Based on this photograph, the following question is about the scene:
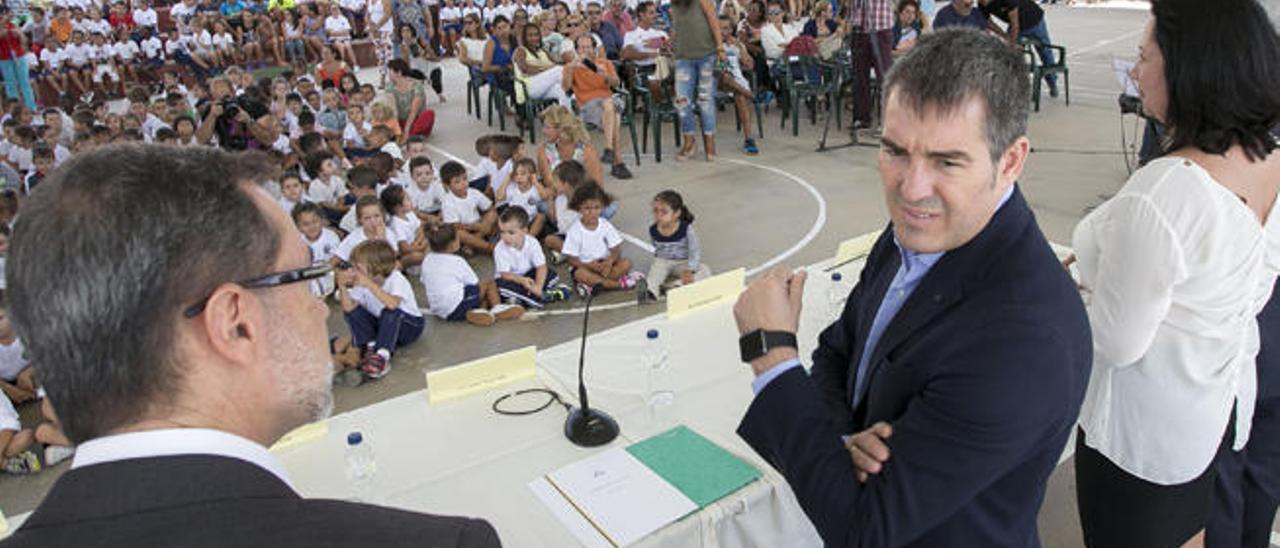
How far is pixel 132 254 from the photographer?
33.9 inches

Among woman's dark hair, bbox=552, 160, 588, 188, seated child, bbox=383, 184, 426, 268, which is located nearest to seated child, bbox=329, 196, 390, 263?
seated child, bbox=383, 184, 426, 268

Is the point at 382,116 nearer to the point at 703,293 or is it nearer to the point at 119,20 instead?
the point at 703,293

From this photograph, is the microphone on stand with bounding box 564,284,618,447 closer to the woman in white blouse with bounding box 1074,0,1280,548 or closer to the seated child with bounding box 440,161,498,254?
the woman in white blouse with bounding box 1074,0,1280,548

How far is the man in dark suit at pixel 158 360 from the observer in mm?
803

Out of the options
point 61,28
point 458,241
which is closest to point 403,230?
point 458,241

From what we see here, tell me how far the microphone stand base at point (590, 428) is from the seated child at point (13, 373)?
336 centimetres

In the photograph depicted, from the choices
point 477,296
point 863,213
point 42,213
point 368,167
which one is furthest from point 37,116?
point 42,213

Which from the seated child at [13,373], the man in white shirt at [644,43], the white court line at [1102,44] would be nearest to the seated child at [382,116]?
the man in white shirt at [644,43]

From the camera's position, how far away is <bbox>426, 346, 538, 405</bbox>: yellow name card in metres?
2.59

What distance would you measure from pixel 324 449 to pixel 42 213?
1638 millimetres

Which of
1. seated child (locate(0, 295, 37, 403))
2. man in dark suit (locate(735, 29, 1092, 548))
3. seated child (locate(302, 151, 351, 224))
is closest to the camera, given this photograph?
man in dark suit (locate(735, 29, 1092, 548))

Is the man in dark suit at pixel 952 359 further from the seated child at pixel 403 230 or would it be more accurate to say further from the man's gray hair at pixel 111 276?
the seated child at pixel 403 230

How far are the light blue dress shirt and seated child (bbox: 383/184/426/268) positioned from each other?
4.63 m

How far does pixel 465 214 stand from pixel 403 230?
583 millimetres
